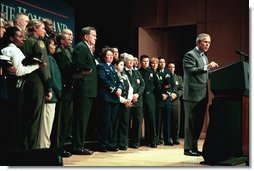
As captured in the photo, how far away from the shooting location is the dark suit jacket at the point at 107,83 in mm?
4535

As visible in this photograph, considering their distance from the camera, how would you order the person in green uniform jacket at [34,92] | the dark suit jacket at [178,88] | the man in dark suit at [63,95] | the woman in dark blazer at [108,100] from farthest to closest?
the dark suit jacket at [178,88] < the woman in dark blazer at [108,100] < the man in dark suit at [63,95] < the person in green uniform jacket at [34,92]

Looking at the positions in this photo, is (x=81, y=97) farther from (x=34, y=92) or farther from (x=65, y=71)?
(x=34, y=92)

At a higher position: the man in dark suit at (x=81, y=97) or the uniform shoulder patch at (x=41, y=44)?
the uniform shoulder patch at (x=41, y=44)

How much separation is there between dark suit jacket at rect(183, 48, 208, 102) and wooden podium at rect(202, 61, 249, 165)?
0.58 m

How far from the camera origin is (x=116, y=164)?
3.49 metres

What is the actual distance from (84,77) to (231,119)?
1443 millimetres

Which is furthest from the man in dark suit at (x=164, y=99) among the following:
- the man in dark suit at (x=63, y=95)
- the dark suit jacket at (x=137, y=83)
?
the man in dark suit at (x=63, y=95)

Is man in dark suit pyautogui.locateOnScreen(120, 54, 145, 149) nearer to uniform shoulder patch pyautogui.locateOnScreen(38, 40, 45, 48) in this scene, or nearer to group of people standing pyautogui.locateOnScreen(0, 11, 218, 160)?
group of people standing pyautogui.locateOnScreen(0, 11, 218, 160)

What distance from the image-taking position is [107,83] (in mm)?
4539

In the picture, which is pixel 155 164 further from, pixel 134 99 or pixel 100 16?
pixel 100 16

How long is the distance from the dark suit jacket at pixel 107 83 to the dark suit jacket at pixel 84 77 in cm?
37

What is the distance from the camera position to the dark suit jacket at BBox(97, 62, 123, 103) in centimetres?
454

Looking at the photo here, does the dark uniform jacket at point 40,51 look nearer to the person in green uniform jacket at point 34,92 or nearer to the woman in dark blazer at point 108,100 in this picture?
the person in green uniform jacket at point 34,92

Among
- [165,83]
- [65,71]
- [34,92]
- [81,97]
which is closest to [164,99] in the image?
[165,83]
